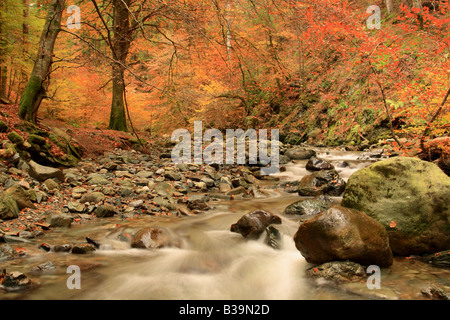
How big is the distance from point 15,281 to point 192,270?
1883 millimetres

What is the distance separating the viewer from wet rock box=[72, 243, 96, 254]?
11.5ft

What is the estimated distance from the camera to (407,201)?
3611mm

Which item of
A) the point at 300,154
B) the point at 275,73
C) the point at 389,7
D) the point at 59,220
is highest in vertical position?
the point at 389,7

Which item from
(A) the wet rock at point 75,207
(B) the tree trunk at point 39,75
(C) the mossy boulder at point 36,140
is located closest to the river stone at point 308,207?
(A) the wet rock at point 75,207

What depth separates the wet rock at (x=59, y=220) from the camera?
4.24 metres

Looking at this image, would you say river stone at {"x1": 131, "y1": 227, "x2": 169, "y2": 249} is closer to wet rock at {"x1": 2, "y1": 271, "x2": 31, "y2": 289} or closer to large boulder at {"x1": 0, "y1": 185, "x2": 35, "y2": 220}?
wet rock at {"x1": 2, "y1": 271, "x2": 31, "y2": 289}

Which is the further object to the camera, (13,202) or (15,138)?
(15,138)

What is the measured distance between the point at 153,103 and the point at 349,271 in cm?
1426

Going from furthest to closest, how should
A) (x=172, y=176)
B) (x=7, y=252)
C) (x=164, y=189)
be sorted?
(x=172, y=176), (x=164, y=189), (x=7, y=252)

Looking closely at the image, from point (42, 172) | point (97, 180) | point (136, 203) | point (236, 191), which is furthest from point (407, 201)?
point (42, 172)

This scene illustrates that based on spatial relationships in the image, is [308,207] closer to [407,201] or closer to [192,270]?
[407,201]

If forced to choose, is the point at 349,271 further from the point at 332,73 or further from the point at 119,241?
the point at 332,73

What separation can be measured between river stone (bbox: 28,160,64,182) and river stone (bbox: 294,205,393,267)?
510cm

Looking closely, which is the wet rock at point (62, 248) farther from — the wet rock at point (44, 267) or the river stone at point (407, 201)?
the river stone at point (407, 201)
